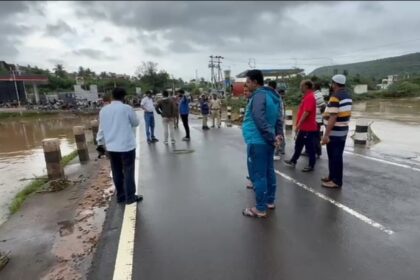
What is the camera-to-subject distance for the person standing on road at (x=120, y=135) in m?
5.09

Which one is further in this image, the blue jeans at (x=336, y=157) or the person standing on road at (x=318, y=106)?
the person standing on road at (x=318, y=106)

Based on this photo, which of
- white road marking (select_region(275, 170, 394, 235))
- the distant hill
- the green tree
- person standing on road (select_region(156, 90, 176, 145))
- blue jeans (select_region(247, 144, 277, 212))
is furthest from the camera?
the distant hill

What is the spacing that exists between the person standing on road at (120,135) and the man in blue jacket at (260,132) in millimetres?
1880

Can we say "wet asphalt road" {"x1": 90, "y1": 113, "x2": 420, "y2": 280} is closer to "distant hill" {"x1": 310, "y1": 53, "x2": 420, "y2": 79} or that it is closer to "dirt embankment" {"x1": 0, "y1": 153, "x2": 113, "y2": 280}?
"dirt embankment" {"x1": 0, "y1": 153, "x2": 113, "y2": 280}

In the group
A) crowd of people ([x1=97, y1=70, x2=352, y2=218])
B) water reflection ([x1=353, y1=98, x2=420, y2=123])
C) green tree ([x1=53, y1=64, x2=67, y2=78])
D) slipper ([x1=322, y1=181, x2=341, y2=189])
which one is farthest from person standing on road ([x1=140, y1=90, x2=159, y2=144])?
green tree ([x1=53, y1=64, x2=67, y2=78])

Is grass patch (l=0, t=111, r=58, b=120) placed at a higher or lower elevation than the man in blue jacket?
lower

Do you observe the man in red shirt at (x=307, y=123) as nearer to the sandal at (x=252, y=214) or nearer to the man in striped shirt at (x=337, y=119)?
the man in striped shirt at (x=337, y=119)

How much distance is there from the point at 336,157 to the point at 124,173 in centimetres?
345

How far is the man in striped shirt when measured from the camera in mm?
5234

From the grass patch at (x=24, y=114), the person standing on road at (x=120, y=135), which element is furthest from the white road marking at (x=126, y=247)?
the grass patch at (x=24, y=114)

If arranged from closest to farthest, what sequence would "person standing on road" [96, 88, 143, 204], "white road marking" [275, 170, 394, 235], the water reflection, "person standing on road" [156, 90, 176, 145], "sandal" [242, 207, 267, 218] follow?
"white road marking" [275, 170, 394, 235] → "sandal" [242, 207, 267, 218] → "person standing on road" [96, 88, 143, 204] → "person standing on road" [156, 90, 176, 145] → the water reflection

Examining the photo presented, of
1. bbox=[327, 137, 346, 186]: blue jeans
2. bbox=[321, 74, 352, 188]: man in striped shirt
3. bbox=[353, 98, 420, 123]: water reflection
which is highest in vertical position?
bbox=[321, 74, 352, 188]: man in striped shirt

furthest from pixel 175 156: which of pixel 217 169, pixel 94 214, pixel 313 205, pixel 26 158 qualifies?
pixel 26 158

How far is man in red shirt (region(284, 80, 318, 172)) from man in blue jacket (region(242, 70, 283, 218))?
2360 mm
